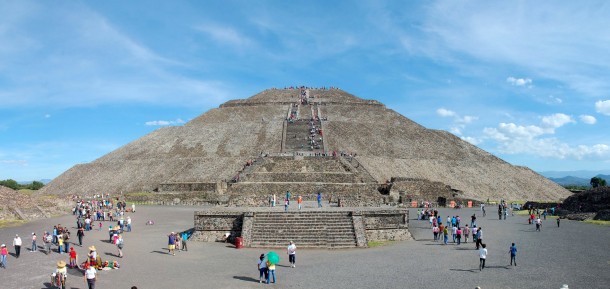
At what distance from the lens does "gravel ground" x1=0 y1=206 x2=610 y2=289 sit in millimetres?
13641

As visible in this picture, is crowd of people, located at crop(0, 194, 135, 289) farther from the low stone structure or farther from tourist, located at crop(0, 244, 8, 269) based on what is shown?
the low stone structure

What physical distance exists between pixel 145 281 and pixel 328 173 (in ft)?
74.3

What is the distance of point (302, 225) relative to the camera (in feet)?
68.4

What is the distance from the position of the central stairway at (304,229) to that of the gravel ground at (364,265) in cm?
84

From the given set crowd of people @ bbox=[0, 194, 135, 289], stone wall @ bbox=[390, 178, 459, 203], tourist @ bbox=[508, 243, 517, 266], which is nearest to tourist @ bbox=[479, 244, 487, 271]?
tourist @ bbox=[508, 243, 517, 266]

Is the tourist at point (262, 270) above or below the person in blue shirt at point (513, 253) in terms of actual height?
below

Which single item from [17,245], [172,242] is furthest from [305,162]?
[17,245]

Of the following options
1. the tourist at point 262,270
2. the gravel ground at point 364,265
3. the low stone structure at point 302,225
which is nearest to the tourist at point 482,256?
the gravel ground at point 364,265

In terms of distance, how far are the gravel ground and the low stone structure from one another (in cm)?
93

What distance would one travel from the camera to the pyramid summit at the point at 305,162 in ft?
124

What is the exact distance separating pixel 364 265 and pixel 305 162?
2514 centimetres

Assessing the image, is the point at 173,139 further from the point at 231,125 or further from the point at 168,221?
the point at 168,221

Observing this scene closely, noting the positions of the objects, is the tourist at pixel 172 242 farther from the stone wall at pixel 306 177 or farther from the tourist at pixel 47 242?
the stone wall at pixel 306 177

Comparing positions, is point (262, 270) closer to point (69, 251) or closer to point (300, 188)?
point (69, 251)
